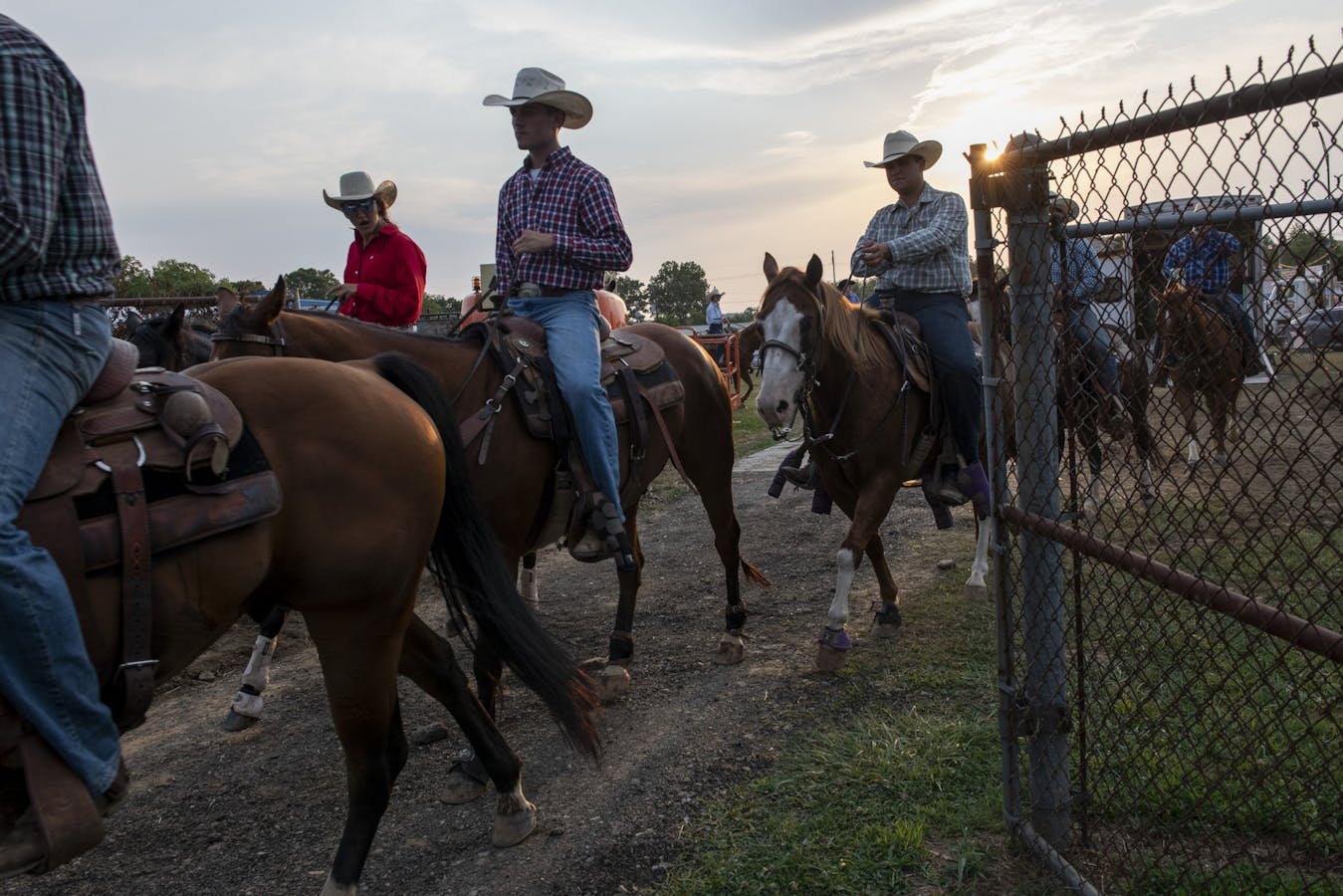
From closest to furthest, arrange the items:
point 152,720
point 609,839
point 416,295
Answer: point 609,839
point 152,720
point 416,295

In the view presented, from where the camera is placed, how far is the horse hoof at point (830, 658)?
5.02 m

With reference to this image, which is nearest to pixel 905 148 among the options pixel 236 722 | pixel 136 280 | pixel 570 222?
pixel 570 222

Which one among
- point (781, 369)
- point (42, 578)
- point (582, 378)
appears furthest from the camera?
point (781, 369)

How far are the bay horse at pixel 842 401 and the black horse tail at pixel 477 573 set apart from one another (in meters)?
2.03

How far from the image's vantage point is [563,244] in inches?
185

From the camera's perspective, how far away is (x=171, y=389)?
261cm

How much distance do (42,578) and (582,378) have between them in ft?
8.61

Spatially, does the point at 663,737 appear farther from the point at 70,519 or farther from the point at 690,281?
the point at 690,281

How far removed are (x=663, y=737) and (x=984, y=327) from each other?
7.95 feet

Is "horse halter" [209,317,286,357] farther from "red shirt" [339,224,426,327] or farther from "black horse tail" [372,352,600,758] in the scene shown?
"red shirt" [339,224,426,327]

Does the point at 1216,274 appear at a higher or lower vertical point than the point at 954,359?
higher

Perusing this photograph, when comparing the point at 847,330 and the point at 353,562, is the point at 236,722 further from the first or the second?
the point at 847,330

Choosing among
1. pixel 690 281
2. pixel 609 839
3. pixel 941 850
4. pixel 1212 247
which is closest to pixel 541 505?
Answer: pixel 609 839

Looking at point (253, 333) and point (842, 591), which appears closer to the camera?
point (253, 333)
